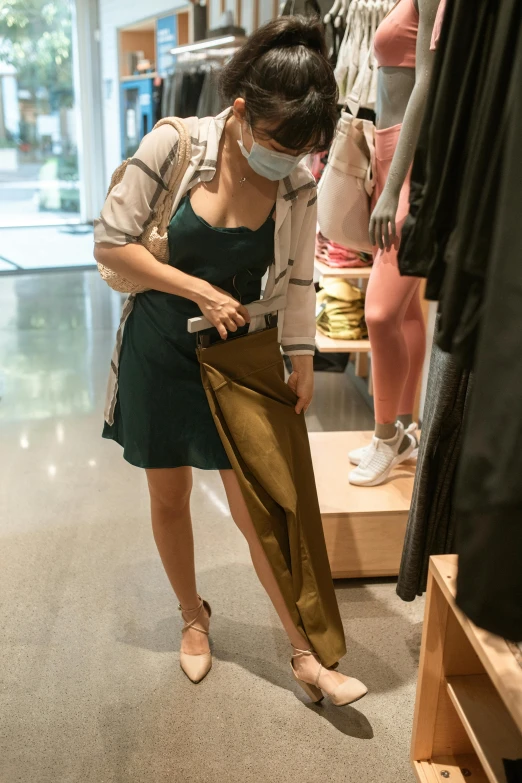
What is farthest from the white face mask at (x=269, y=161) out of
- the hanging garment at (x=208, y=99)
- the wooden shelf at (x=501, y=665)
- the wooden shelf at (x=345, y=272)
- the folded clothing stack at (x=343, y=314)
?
the hanging garment at (x=208, y=99)

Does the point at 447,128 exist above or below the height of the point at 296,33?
below

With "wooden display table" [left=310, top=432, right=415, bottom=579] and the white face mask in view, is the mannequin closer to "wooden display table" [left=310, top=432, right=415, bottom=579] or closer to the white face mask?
"wooden display table" [left=310, top=432, right=415, bottom=579]

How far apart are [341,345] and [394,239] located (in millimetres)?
1275

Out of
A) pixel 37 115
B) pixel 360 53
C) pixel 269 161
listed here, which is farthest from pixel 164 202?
pixel 37 115

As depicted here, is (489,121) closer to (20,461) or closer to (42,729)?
(42,729)

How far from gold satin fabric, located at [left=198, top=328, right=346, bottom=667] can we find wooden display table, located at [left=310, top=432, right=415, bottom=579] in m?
0.48

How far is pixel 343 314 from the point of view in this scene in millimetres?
3162

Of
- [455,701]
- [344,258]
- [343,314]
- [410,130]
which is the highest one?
[410,130]

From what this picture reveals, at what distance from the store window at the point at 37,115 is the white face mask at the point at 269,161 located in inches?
267

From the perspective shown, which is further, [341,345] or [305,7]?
[305,7]

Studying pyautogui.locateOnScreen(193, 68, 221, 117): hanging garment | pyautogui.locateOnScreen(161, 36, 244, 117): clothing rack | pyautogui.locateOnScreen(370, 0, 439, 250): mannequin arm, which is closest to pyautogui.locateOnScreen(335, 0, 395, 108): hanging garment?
pyautogui.locateOnScreen(370, 0, 439, 250): mannequin arm

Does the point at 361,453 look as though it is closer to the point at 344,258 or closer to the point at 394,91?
the point at 344,258

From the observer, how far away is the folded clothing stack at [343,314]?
3146mm

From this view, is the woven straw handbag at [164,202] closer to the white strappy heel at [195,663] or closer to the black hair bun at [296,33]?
the black hair bun at [296,33]
